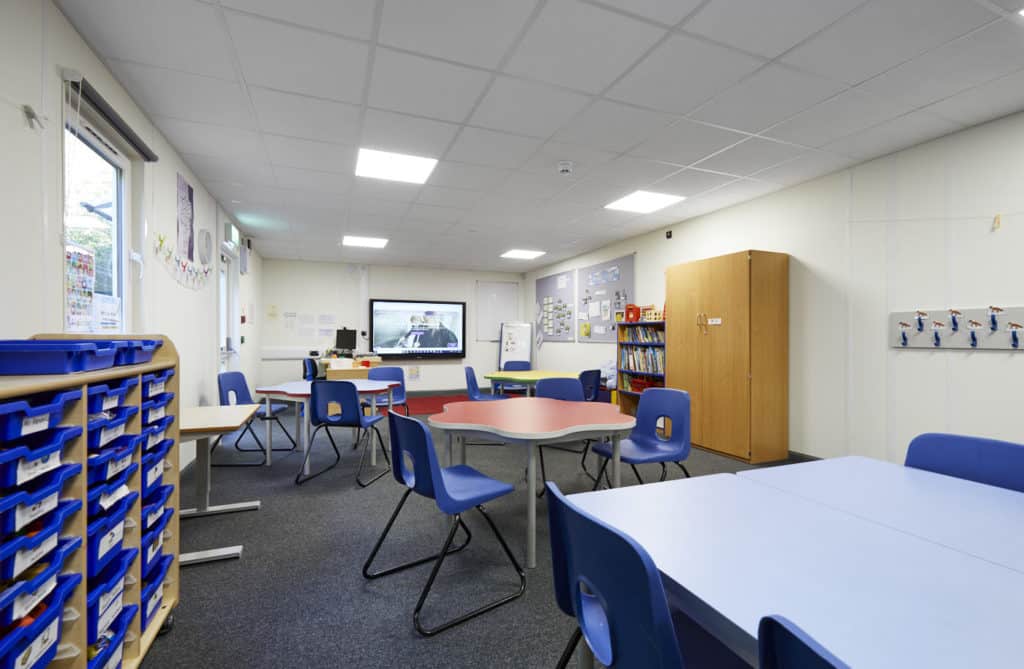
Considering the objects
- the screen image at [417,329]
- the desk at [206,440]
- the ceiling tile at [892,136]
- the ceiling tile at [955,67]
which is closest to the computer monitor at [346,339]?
the screen image at [417,329]

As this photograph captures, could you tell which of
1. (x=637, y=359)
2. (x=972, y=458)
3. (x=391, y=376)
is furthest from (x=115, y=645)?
(x=637, y=359)

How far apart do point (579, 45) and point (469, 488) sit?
7.51 ft

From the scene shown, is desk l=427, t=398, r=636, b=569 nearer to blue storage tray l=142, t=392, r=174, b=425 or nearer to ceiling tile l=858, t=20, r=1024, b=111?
blue storage tray l=142, t=392, r=174, b=425

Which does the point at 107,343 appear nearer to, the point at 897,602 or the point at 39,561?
the point at 39,561

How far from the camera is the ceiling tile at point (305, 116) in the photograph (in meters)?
2.70

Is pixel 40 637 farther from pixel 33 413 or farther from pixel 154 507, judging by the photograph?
pixel 154 507

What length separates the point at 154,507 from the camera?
63.8 inches

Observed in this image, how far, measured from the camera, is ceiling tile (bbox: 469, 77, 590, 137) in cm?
262

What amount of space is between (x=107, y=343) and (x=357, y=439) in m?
3.54

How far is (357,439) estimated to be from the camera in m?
4.73

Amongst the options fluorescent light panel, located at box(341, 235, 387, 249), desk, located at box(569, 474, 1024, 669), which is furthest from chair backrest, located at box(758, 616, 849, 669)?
fluorescent light panel, located at box(341, 235, 387, 249)

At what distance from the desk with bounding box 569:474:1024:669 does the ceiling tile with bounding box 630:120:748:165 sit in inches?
108

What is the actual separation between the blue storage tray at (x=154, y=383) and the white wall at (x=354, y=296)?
6.53 m

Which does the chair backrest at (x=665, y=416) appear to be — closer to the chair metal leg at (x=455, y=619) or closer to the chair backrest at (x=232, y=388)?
the chair metal leg at (x=455, y=619)
